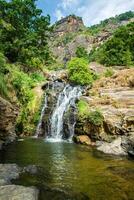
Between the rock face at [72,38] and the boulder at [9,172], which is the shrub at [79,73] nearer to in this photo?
the boulder at [9,172]

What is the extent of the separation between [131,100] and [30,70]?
2027cm

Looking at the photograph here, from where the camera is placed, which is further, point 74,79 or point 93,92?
point 74,79

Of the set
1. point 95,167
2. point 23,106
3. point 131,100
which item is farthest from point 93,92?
point 95,167

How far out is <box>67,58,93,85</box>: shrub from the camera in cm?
4172

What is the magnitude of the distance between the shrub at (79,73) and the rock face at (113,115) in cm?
647

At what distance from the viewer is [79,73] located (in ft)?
139

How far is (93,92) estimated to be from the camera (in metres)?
34.9

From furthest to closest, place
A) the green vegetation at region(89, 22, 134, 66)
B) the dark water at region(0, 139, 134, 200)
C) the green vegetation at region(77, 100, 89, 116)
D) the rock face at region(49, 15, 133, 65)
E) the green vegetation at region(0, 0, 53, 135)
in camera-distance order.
A: 1. the rock face at region(49, 15, 133, 65)
2. the green vegetation at region(89, 22, 134, 66)
3. the green vegetation at region(0, 0, 53, 135)
4. the green vegetation at region(77, 100, 89, 116)
5. the dark water at region(0, 139, 134, 200)

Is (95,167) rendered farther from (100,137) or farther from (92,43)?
(92,43)

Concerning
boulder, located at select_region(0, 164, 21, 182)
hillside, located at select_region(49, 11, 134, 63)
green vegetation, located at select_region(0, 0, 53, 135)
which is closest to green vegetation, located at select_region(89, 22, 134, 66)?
green vegetation, located at select_region(0, 0, 53, 135)

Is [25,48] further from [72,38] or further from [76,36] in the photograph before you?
[72,38]

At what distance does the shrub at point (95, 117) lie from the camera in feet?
96.1

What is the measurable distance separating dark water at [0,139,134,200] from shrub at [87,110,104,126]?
441cm

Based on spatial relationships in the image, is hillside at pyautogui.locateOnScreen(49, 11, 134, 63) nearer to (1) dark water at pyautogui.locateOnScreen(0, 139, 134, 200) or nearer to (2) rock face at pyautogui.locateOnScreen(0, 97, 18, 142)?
(2) rock face at pyautogui.locateOnScreen(0, 97, 18, 142)
